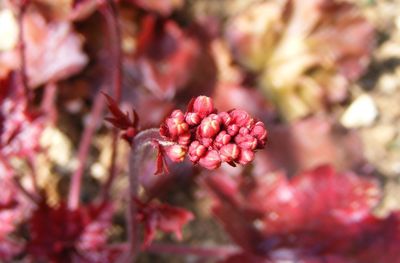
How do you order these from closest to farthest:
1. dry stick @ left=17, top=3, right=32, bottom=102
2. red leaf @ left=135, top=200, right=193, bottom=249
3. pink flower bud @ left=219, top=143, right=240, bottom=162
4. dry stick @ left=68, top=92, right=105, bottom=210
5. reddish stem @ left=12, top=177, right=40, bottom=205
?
pink flower bud @ left=219, top=143, right=240, bottom=162 < red leaf @ left=135, top=200, right=193, bottom=249 < dry stick @ left=17, top=3, right=32, bottom=102 < reddish stem @ left=12, top=177, right=40, bottom=205 < dry stick @ left=68, top=92, right=105, bottom=210

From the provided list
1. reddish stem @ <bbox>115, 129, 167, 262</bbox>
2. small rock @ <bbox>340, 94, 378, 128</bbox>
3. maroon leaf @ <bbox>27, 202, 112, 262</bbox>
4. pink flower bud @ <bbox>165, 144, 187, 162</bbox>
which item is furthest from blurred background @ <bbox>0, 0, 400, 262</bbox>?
pink flower bud @ <bbox>165, 144, 187, 162</bbox>

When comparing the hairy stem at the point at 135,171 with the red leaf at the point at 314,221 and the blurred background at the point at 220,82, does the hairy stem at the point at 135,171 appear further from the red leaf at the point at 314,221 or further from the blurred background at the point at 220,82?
the blurred background at the point at 220,82

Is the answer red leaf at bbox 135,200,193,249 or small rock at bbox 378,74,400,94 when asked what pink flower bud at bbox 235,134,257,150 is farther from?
small rock at bbox 378,74,400,94

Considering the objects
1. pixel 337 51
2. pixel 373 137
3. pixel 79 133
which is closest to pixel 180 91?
pixel 79 133

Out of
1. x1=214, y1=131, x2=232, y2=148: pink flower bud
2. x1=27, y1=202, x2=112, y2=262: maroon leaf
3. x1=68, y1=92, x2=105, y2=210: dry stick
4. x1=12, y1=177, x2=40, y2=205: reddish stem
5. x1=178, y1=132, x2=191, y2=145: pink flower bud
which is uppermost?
x1=68, y1=92, x2=105, y2=210: dry stick

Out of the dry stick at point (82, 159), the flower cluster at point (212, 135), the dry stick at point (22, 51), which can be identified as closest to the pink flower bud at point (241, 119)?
the flower cluster at point (212, 135)

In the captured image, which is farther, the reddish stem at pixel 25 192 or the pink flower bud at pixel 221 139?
the reddish stem at pixel 25 192

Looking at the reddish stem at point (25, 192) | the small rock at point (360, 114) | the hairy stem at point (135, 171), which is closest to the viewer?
the hairy stem at point (135, 171)
